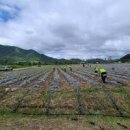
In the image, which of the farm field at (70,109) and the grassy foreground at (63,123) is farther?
the farm field at (70,109)

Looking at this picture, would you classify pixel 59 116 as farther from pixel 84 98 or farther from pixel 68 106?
pixel 84 98

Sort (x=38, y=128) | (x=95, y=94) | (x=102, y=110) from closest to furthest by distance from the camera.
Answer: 1. (x=38, y=128)
2. (x=102, y=110)
3. (x=95, y=94)

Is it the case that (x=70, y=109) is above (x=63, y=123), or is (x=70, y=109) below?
above

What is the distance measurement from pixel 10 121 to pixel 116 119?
6401 millimetres

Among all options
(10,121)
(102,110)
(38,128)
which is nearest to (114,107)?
(102,110)

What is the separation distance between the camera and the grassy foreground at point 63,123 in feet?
33.6

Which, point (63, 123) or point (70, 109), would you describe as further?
point (70, 109)

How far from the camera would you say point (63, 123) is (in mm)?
10852

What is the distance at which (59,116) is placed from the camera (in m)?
12.3

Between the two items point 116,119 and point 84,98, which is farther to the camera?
point 84,98

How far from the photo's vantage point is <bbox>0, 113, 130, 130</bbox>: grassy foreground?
10.2 metres

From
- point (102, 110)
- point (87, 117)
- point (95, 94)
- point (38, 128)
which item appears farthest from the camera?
point (95, 94)

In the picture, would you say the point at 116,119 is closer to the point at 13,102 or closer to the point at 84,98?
the point at 84,98

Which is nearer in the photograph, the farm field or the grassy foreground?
the grassy foreground
